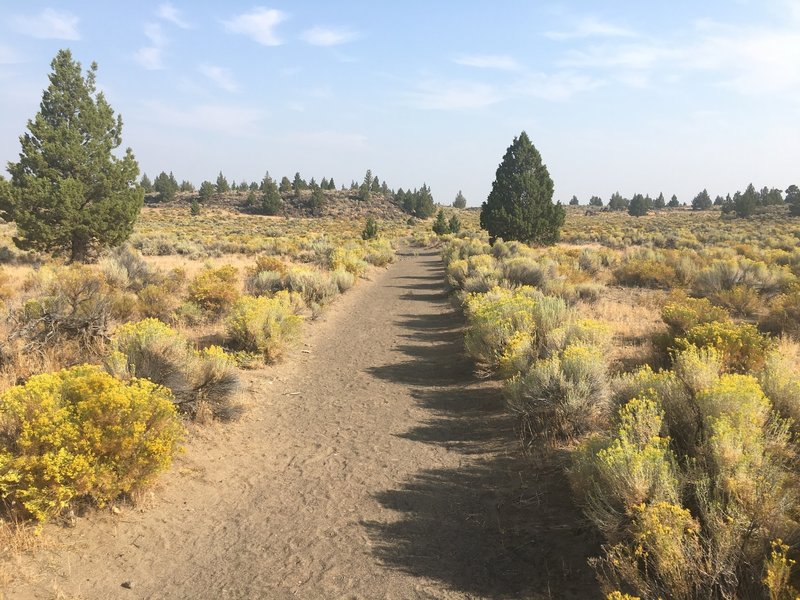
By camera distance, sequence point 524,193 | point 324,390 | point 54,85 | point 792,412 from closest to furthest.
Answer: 1. point 792,412
2. point 324,390
3. point 54,85
4. point 524,193

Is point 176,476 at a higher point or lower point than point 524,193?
lower

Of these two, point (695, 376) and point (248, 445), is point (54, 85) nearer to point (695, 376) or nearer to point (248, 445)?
point (248, 445)

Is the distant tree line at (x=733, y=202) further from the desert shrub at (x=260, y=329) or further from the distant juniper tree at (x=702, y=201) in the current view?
the desert shrub at (x=260, y=329)

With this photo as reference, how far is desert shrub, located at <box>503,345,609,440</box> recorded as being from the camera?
5703 mm

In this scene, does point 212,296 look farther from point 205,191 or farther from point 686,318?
point 205,191

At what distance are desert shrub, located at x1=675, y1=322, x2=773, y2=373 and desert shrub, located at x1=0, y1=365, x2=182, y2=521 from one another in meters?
6.81

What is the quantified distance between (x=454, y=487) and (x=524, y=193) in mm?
23481

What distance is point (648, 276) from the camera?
1645 centimetres

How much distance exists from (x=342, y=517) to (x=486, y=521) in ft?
4.62

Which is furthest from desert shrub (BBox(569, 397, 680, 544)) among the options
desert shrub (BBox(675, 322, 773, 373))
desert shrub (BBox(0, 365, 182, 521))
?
desert shrub (BBox(0, 365, 182, 521))

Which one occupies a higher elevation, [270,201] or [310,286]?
[270,201]

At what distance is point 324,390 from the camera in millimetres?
8281

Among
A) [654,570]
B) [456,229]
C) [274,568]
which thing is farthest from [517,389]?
[456,229]

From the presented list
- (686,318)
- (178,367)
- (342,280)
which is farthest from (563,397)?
(342,280)
